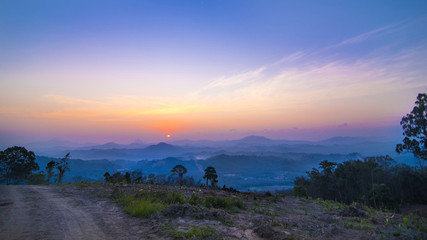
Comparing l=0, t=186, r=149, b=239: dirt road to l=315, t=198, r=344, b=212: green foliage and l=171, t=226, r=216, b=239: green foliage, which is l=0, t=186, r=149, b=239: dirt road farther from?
l=315, t=198, r=344, b=212: green foliage

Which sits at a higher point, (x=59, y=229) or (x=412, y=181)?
(x=59, y=229)

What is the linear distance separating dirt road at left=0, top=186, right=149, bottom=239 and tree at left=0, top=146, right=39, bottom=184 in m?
49.7

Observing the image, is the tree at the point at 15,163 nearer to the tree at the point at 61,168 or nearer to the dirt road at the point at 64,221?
the tree at the point at 61,168

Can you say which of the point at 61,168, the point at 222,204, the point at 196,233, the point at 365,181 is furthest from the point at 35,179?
the point at 365,181

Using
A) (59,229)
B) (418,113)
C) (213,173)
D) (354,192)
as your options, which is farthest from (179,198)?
(354,192)

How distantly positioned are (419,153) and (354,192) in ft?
67.6

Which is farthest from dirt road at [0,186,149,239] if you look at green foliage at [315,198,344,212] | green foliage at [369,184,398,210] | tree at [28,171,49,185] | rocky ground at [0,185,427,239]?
tree at [28,171,49,185]

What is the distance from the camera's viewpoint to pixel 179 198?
1199cm

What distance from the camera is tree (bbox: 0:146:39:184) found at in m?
46.9

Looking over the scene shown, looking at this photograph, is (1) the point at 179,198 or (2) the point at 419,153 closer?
(1) the point at 179,198

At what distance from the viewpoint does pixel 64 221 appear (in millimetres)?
8008

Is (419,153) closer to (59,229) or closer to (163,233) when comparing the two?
(163,233)

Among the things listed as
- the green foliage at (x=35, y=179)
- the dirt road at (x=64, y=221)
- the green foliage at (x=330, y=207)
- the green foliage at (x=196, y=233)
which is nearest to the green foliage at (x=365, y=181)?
the green foliage at (x=330, y=207)

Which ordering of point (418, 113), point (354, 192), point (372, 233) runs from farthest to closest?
point (354, 192) → point (418, 113) → point (372, 233)
